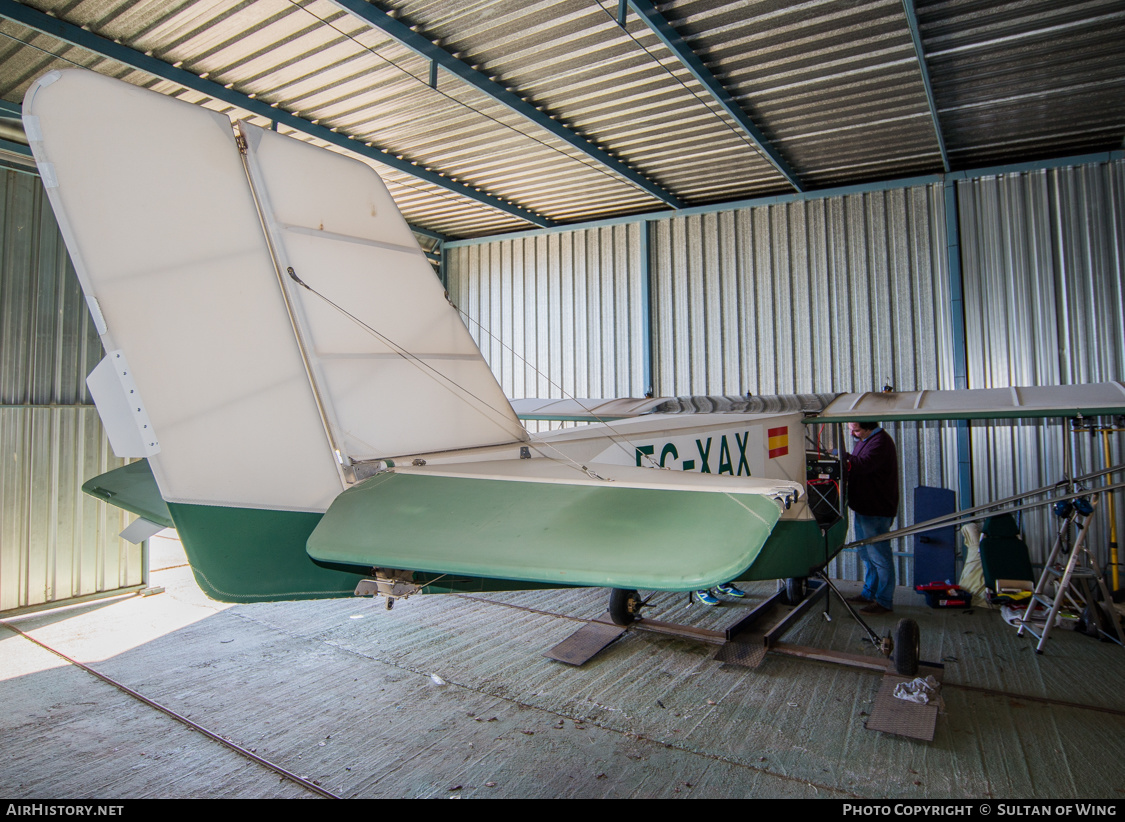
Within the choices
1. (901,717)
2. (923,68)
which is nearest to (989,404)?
(901,717)

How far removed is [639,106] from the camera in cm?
667

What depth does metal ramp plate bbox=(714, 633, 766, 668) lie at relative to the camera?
4.79m

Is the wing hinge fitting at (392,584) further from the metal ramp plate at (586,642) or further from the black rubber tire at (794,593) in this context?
the black rubber tire at (794,593)

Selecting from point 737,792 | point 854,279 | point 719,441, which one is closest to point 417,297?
point 719,441

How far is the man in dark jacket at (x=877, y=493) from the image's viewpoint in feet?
20.7

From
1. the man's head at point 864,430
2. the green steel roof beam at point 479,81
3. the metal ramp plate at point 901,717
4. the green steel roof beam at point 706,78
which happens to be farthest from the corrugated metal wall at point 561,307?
the metal ramp plate at point 901,717

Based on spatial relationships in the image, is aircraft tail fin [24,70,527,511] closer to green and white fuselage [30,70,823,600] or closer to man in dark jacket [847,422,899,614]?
green and white fuselage [30,70,823,600]

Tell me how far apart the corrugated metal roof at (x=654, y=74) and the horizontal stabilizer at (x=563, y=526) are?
4258 millimetres

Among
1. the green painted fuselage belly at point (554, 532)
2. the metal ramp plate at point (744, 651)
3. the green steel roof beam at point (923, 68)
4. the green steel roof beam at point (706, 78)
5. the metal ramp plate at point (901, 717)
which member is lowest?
the metal ramp plate at point (901, 717)

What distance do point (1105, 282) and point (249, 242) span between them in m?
8.77

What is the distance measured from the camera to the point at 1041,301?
7426 millimetres

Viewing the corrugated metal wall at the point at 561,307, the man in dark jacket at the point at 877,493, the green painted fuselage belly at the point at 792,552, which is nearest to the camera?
the green painted fuselage belly at the point at 792,552

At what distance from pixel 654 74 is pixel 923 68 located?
2339 millimetres

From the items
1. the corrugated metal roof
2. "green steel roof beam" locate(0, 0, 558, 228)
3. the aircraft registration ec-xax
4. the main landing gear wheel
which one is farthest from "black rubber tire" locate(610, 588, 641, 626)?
"green steel roof beam" locate(0, 0, 558, 228)
